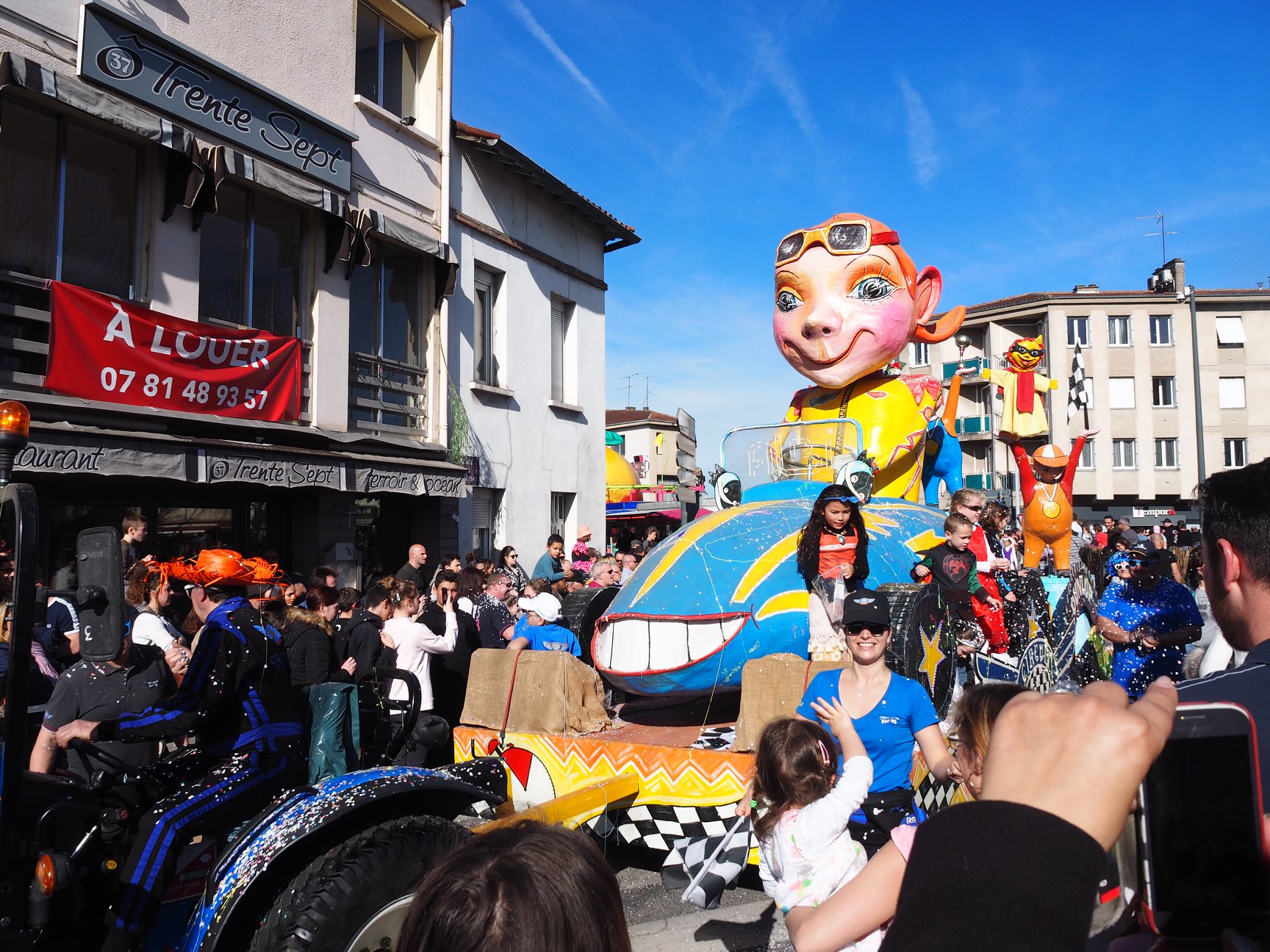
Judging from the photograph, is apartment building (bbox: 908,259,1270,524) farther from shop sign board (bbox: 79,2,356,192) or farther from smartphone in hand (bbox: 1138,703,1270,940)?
smartphone in hand (bbox: 1138,703,1270,940)

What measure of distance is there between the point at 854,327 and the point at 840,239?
2.86 feet

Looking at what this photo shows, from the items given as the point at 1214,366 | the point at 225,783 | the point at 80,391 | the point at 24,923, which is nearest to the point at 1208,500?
the point at 24,923

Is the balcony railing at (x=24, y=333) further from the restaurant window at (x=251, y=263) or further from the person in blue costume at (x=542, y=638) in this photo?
the person in blue costume at (x=542, y=638)

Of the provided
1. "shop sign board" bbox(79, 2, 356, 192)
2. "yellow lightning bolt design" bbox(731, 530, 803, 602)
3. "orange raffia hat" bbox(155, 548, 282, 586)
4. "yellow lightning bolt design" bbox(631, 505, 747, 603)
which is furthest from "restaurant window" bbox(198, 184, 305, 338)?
"yellow lightning bolt design" bbox(731, 530, 803, 602)

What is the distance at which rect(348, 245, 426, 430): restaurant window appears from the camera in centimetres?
1156

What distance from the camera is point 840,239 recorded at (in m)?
8.65

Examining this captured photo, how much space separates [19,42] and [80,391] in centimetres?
291

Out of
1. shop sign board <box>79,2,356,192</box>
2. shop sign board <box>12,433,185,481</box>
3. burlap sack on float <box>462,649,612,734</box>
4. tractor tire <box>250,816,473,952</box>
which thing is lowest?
tractor tire <box>250,816,473,952</box>

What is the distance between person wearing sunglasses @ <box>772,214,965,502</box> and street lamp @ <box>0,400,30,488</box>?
680 centimetres

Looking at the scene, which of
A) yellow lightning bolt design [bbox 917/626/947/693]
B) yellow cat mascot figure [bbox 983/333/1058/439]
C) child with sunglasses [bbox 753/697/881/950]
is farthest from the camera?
yellow cat mascot figure [bbox 983/333/1058/439]

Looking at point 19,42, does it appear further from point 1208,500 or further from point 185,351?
point 1208,500

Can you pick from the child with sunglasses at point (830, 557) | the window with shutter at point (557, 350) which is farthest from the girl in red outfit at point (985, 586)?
the window with shutter at point (557, 350)

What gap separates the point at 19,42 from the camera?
7.73 m

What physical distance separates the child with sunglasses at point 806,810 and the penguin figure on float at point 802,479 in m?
2.34
